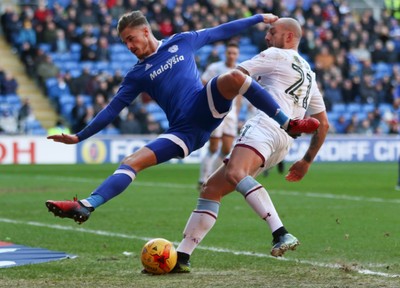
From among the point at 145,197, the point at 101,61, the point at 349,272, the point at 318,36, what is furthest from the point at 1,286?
the point at 318,36

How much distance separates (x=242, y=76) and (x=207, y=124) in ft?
2.08

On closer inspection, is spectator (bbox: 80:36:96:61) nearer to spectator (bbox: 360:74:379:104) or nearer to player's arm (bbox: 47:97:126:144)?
spectator (bbox: 360:74:379:104)

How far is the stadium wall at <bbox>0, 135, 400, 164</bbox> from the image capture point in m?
25.5

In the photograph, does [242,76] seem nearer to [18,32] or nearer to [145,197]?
[145,197]

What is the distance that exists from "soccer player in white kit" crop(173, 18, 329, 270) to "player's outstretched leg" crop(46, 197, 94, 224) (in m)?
1.23

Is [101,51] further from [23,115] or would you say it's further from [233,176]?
[233,176]

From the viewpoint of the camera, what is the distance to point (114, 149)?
86.6 ft

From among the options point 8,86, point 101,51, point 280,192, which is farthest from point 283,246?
point 101,51

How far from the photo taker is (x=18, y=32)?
2983 centimetres

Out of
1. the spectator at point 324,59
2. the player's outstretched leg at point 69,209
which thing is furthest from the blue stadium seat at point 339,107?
the player's outstretched leg at point 69,209

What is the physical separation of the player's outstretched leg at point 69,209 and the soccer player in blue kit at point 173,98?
2 centimetres

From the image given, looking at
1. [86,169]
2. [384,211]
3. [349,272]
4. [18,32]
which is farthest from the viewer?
[18,32]

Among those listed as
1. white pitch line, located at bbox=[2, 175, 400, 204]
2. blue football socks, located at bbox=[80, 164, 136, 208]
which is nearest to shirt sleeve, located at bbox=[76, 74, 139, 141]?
blue football socks, located at bbox=[80, 164, 136, 208]

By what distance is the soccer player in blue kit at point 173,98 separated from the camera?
24.8ft
